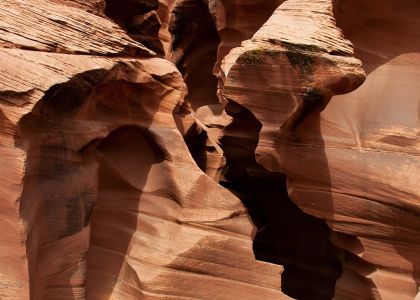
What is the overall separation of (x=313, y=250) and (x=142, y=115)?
2.21 meters

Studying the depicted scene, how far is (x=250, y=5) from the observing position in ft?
15.7

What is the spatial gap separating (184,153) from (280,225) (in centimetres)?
176

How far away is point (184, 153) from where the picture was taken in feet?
11.6

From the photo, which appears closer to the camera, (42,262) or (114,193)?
(42,262)

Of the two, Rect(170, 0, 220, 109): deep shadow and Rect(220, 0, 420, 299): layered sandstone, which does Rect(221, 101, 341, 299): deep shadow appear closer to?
Rect(220, 0, 420, 299): layered sandstone

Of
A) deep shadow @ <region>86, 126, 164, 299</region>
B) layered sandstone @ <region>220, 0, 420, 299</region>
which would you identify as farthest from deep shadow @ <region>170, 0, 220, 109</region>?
deep shadow @ <region>86, 126, 164, 299</region>

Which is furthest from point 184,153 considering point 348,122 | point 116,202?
point 348,122

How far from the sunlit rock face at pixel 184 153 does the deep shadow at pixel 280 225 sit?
189 mm

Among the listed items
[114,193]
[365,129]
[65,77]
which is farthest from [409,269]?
[65,77]

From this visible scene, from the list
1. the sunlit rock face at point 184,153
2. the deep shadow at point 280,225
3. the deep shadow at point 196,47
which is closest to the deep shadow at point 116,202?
the sunlit rock face at point 184,153

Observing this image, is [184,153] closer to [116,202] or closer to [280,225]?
[116,202]

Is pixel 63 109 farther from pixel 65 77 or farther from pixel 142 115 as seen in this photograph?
pixel 142 115

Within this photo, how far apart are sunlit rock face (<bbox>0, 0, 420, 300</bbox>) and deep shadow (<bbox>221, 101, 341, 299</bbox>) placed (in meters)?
0.19

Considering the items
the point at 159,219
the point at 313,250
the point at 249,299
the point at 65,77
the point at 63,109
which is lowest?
the point at 313,250
